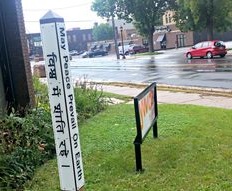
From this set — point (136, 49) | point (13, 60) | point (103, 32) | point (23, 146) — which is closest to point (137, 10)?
point (136, 49)

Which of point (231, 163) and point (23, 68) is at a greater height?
point (23, 68)

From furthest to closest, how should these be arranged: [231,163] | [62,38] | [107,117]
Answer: [107,117] < [231,163] < [62,38]

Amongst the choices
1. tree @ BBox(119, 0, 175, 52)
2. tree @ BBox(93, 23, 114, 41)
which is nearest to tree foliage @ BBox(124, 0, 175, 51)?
tree @ BBox(119, 0, 175, 52)

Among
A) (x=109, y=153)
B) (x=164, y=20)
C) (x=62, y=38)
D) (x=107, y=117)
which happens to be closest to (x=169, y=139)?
(x=109, y=153)

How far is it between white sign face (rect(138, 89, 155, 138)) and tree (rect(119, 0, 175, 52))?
4708cm

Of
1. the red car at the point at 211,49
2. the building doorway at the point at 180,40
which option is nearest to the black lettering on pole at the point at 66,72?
the red car at the point at 211,49

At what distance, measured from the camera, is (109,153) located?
19.6 ft

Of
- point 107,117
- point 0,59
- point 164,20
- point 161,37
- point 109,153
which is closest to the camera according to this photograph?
point 109,153

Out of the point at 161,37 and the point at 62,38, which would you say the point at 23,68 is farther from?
the point at 161,37

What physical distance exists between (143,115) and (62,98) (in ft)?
9.24

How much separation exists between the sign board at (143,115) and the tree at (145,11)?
47.0 meters

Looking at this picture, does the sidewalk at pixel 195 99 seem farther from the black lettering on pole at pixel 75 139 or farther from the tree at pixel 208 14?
the tree at pixel 208 14

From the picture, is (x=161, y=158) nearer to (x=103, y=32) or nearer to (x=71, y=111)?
(x=71, y=111)

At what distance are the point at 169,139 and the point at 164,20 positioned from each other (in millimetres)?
82530
